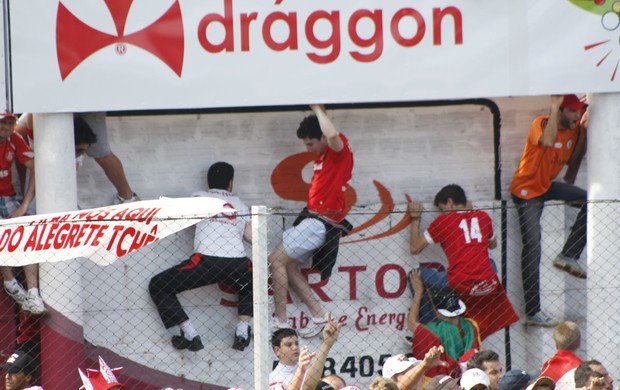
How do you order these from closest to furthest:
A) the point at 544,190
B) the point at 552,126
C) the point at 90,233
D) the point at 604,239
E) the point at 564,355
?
the point at 90,233 < the point at 564,355 < the point at 604,239 < the point at 552,126 < the point at 544,190

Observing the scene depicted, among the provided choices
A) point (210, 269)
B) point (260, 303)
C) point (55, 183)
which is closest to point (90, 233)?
point (260, 303)

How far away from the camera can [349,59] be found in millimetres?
10570

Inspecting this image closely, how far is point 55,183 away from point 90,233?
1.87 meters

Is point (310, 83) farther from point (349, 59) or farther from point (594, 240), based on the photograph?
point (594, 240)

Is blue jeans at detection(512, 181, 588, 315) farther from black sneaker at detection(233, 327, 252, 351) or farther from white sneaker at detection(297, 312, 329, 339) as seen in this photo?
black sneaker at detection(233, 327, 252, 351)

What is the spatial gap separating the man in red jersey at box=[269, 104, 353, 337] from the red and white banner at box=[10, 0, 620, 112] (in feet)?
1.38

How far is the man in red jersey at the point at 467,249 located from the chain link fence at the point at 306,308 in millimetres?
91

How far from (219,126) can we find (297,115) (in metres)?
0.65

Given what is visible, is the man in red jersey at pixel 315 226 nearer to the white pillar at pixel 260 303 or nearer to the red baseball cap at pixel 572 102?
the red baseball cap at pixel 572 102

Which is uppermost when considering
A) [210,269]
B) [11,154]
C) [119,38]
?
[119,38]

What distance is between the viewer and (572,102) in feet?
36.8

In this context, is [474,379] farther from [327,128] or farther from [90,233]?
[90,233]

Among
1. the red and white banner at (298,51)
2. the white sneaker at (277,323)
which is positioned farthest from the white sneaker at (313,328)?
the red and white banner at (298,51)

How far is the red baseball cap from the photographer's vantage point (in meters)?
11.2
